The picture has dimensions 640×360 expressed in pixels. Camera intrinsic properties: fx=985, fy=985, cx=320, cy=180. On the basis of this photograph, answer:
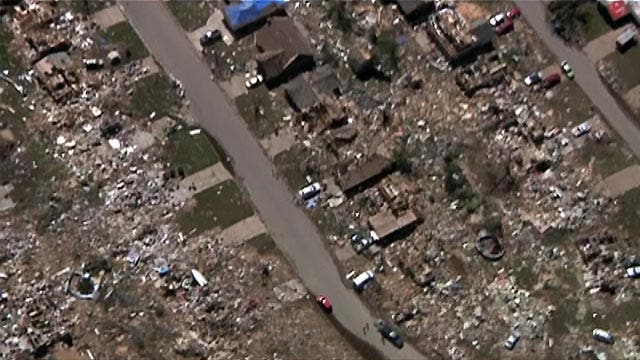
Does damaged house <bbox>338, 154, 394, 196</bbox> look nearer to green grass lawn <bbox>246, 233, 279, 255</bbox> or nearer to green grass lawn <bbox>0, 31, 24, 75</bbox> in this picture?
green grass lawn <bbox>246, 233, 279, 255</bbox>

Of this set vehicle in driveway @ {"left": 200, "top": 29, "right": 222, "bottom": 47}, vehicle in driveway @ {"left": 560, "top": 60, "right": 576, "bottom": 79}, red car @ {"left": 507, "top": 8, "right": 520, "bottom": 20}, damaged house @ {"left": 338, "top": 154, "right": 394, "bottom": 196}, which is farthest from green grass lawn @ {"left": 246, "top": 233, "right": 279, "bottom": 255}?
vehicle in driveway @ {"left": 560, "top": 60, "right": 576, "bottom": 79}

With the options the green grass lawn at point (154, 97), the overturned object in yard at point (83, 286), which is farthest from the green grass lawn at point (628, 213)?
the overturned object in yard at point (83, 286)

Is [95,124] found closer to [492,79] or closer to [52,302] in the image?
[52,302]

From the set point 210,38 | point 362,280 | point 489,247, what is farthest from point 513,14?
point 362,280

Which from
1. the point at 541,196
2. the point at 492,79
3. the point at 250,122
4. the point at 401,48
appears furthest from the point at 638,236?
the point at 250,122

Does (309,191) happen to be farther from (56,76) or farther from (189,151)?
(56,76)

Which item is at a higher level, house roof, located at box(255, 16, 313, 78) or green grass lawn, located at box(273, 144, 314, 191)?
house roof, located at box(255, 16, 313, 78)
